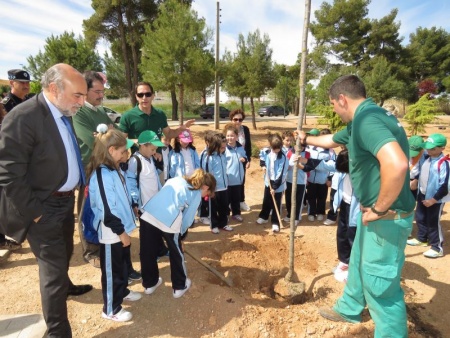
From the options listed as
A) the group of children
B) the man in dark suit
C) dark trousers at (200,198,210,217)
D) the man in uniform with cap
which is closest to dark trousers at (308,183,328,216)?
dark trousers at (200,198,210,217)

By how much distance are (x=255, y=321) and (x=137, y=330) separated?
1.18m

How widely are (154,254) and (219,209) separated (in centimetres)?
214

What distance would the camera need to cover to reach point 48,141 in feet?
7.43

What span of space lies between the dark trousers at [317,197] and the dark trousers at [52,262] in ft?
15.2

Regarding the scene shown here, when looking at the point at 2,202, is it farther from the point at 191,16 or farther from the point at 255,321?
Result: the point at 191,16

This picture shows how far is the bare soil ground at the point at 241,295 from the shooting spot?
9.66 feet

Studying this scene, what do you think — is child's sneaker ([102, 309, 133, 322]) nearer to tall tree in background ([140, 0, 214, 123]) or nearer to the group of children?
the group of children

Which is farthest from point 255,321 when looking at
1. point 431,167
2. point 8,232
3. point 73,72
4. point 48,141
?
point 431,167

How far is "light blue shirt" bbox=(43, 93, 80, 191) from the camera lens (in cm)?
240

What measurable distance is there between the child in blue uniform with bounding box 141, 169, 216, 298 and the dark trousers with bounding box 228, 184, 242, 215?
2.33m

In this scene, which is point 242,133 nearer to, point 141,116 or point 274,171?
point 274,171

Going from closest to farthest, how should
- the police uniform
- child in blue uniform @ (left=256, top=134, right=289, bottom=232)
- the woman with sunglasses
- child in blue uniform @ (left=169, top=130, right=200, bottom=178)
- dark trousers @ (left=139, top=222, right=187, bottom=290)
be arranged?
1. dark trousers @ (left=139, top=222, right=187, bottom=290)
2. the police uniform
3. child in blue uniform @ (left=169, top=130, right=200, bottom=178)
4. child in blue uniform @ (left=256, top=134, right=289, bottom=232)
5. the woman with sunglasses

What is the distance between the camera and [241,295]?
3.62 meters

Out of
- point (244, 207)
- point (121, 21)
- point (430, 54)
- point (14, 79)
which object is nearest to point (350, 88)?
point (244, 207)
